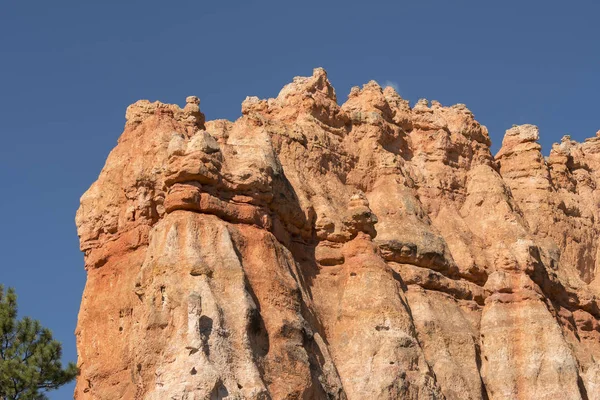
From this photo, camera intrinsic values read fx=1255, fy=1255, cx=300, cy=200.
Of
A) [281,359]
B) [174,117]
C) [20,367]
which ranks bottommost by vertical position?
[281,359]

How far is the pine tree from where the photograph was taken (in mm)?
35750

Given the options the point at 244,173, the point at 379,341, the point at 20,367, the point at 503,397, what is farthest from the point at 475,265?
the point at 20,367

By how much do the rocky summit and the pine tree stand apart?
3.38 ft

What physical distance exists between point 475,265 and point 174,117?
11.6 metres

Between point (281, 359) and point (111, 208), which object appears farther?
point (111, 208)

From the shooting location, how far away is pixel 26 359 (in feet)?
120

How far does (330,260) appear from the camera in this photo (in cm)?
3931

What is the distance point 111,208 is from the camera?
39.0m

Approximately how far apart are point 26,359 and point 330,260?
9.73 meters

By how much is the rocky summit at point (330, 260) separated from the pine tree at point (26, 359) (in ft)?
3.38

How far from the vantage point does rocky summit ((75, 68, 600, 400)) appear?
3325cm

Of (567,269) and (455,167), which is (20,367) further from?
(567,269)

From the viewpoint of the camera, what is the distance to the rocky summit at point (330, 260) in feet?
109

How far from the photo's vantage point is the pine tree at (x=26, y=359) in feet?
117
